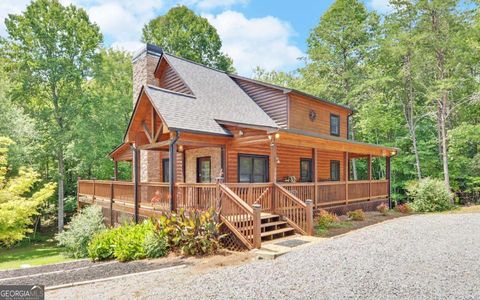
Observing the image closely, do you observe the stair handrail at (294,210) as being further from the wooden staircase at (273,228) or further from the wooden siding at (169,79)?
the wooden siding at (169,79)

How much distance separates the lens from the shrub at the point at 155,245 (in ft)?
30.0

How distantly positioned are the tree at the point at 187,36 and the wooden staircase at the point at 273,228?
26422 mm

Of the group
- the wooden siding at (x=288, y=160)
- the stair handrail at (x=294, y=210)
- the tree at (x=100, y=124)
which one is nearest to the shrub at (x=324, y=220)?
the stair handrail at (x=294, y=210)

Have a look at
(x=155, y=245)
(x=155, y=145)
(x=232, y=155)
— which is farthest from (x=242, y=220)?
(x=232, y=155)

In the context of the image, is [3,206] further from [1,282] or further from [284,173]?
[284,173]

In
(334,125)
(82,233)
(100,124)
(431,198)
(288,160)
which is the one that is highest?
(100,124)

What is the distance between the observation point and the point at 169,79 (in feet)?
55.4

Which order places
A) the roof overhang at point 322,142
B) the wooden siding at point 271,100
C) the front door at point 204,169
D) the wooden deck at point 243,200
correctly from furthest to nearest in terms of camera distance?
the wooden siding at point 271,100 → the front door at point 204,169 → the roof overhang at point 322,142 → the wooden deck at point 243,200

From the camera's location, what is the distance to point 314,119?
17.6 m

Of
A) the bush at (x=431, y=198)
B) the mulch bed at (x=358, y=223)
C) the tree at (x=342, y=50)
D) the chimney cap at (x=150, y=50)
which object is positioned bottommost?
the mulch bed at (x=358, y=223)

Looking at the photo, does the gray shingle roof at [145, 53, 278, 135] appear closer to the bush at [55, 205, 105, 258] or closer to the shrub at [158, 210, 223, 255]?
the shrub at [158, 210, 223, 255]

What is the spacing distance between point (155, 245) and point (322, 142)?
762 cm

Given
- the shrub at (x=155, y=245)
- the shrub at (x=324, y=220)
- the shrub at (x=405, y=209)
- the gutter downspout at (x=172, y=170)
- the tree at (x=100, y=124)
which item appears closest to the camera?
the shrub at (x=155, y=245)

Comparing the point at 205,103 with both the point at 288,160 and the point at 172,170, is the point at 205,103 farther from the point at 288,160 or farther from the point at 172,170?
the point at 288,160
